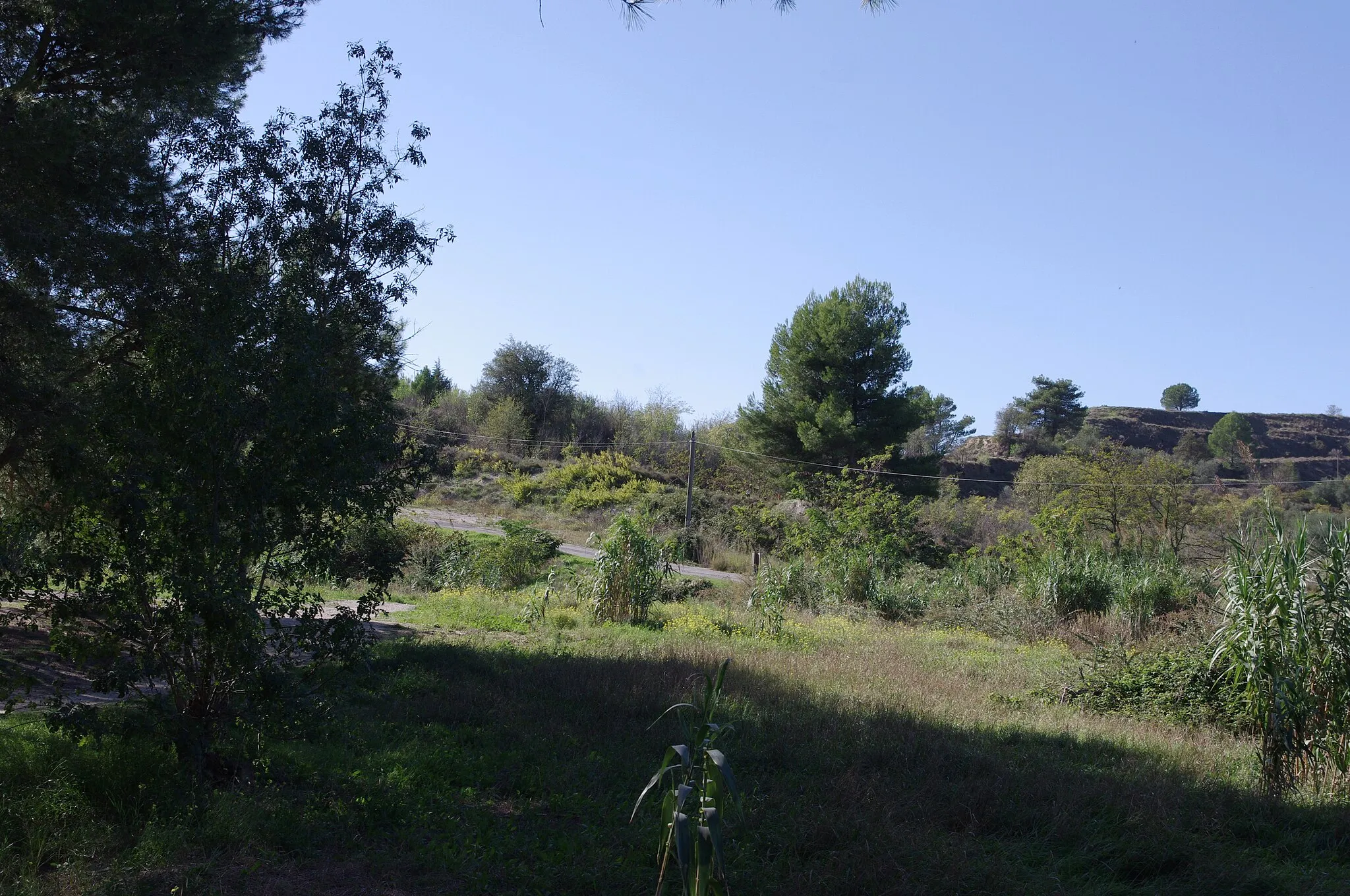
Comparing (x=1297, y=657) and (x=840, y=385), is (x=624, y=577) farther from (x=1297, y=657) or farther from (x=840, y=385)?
(x=840, y=385)

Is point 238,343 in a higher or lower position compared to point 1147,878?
higher

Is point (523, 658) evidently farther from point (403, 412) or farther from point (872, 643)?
point (872, 643)

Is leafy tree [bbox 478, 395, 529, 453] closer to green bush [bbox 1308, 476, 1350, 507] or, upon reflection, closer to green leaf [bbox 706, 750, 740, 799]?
green bush [bbox 1308, 476, 1350, 507]

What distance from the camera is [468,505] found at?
124 feet

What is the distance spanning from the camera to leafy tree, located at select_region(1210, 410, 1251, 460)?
59688mm

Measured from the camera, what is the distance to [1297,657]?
6332mm

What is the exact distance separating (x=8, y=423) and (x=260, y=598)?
8.73 ft

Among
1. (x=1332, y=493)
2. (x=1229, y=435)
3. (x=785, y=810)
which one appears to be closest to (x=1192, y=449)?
(x=1229, y=435)

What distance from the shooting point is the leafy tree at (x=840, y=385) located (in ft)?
116

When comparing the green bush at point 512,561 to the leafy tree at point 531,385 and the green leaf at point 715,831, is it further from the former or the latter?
the leafy tree at point 531,385

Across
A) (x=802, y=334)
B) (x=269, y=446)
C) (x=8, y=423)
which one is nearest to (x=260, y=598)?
(x=269, y=446)

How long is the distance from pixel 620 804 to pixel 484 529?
83.2 feet

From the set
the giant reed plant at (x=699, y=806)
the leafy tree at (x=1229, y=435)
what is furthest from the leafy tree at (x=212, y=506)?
the leafy tree at (x=1229, y=435)

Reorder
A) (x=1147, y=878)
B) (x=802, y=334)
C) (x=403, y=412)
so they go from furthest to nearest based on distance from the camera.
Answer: (x=802, y=334)
(x=403, y=412)
(x=1147, y=878)
